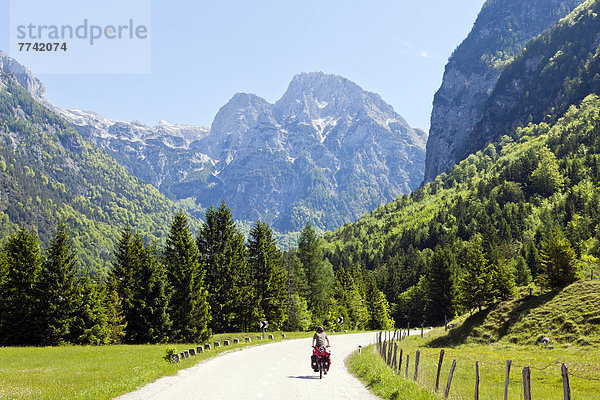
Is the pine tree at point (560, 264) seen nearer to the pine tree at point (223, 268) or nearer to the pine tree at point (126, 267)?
the pine tree at point (223, 268)

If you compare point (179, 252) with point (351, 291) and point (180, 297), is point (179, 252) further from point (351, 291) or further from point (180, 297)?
point (351, 291)

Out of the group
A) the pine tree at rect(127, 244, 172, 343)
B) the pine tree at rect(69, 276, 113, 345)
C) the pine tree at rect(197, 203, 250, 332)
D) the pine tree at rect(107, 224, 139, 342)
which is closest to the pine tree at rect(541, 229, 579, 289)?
the pine tree at rect(197, 203, 250, 332)

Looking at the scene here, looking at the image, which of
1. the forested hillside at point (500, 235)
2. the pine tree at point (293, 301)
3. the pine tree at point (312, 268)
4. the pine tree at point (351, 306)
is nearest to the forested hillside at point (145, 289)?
the pine tree at point (293, 301)

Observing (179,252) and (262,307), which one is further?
(262,307)

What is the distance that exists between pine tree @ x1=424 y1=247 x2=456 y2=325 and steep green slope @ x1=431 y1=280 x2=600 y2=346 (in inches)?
1471

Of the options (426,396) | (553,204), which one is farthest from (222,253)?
(553,204)

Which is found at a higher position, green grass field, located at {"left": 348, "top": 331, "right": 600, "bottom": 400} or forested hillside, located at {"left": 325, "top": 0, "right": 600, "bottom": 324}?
forested hillside, located at {"left": 325, "top": 0, "right": 600, "bottom": 324}

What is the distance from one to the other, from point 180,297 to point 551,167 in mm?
163210

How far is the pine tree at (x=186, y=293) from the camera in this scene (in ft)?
168

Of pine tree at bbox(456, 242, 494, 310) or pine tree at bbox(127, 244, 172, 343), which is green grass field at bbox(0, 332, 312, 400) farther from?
pine tree at bbox(456, 242, 494, 310)

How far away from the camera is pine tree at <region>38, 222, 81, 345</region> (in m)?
47.0

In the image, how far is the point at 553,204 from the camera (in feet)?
511

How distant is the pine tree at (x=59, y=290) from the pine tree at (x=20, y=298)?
845 mm

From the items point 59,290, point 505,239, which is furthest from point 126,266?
point 505,239
